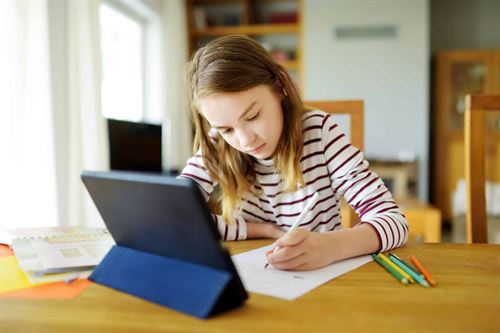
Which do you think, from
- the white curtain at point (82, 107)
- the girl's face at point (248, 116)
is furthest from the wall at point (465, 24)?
the girl's face at point (248, 116)

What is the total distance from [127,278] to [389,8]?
3995mm

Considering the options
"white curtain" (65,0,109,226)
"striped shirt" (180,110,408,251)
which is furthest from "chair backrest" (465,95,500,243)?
"white curtain" (65,0,109,226)

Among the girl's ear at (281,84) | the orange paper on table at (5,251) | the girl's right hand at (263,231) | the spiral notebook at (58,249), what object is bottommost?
the girl's right hand at (263,231)

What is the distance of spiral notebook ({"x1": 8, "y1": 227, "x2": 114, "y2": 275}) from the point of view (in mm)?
635

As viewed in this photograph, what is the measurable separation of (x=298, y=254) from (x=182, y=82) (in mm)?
3111

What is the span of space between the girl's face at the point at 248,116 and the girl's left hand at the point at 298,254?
0.26 meters

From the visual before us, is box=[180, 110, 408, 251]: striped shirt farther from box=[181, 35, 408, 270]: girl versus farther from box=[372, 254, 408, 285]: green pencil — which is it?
box=[372, 254, 408, 285]: green pencil

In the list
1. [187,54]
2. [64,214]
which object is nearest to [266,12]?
[187,54]

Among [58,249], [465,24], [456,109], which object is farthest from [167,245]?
[465,24]

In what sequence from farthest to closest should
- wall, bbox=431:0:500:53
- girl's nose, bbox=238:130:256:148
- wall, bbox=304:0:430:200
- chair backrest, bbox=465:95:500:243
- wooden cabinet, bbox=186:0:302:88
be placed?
wall, bbox=431:0:500:53 → wooden cabinet, bbox=186:0:302:88 → wall, bbox=304:0:430:200 → chair backrest, bbox=465:95:500:243 → girl's nose, bbox=238:130:256:148

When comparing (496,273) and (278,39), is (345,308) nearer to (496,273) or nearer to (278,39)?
(496,273)

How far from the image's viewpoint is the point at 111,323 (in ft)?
1.50

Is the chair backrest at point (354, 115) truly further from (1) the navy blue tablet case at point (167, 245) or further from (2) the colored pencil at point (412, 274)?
(1) the navy blue tablet case at point (167, 245)

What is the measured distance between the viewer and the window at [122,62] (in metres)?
2.98
